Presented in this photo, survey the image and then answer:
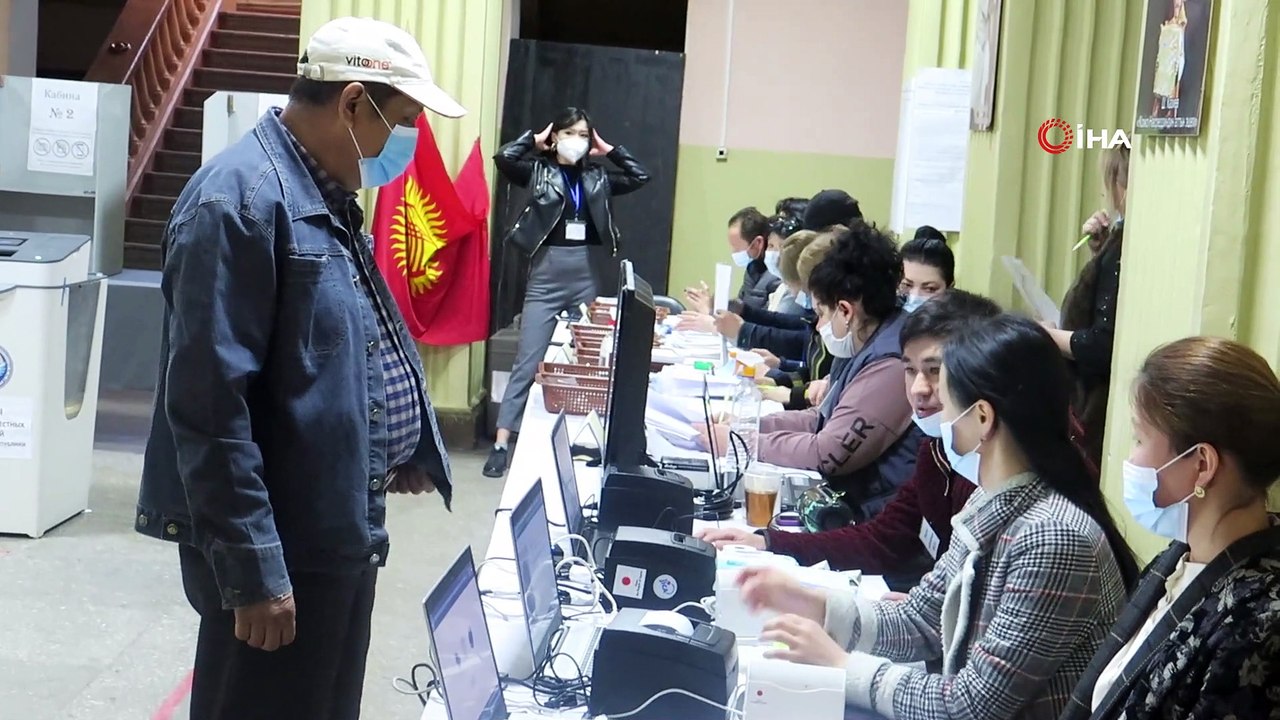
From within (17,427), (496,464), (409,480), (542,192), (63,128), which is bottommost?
(496,464)

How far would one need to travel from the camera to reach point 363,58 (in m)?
2.08

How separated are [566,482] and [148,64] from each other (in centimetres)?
766

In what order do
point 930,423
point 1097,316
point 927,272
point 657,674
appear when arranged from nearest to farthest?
point 657,674
point 930,423
point 1097,316
point 927,272

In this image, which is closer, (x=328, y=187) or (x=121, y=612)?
(x=328, y=187)

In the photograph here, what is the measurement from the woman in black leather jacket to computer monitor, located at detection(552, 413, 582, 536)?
3537 mm

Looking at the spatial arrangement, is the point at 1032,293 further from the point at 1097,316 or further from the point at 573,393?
the point at 573,393

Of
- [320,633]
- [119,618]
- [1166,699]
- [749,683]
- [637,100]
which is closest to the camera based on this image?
[1166,699]

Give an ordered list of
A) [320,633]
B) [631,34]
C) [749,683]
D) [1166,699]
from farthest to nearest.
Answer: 1. [631,34]
2. [320,633]
3. [749,683]
4. [1166,699]

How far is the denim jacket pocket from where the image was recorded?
1.98 metres

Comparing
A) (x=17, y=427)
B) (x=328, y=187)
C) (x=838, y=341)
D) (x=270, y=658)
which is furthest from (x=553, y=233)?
(x=270, y=658)

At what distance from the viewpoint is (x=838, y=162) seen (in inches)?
324

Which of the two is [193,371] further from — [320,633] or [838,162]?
[838,162]

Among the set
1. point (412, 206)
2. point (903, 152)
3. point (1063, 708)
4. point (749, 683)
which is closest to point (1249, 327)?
point (1063, 708)

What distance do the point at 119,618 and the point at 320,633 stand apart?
2.30 m
